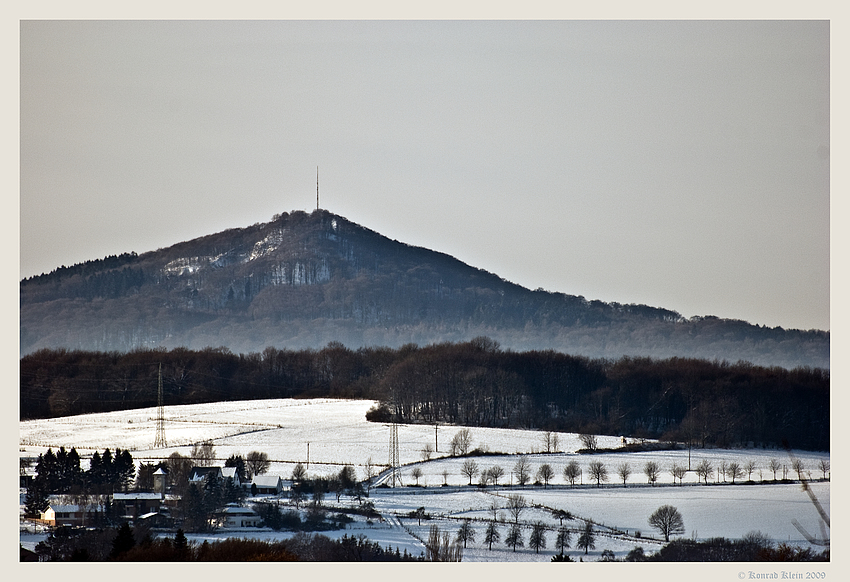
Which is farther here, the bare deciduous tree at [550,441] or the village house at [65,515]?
the bare deciduous tree at [550,441]

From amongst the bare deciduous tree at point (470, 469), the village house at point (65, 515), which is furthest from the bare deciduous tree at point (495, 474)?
the village house at point (65, 515)

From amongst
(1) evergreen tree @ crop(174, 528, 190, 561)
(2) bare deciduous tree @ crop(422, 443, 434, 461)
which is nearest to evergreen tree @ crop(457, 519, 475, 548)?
(1) evergreen tree @ crop(174, 528, 190, 561)

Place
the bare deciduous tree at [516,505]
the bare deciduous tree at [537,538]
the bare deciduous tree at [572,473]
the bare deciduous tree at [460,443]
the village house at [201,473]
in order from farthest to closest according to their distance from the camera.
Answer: the bare deciduous tree at [460,443] < the bare deciduous tree at [572,473] < the village house at [201,473] < the bare deciduous tree at [516,505] < the bare deciduous tree at [537,538]

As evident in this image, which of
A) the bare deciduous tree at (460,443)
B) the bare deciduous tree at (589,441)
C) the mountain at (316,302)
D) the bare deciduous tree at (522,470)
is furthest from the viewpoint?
the mountain at (316,302)

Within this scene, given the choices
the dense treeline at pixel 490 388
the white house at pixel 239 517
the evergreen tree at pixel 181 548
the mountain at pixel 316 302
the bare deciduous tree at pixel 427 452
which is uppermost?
the mountain at pixel 316 302

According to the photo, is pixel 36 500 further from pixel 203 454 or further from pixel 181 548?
pixel 203 454

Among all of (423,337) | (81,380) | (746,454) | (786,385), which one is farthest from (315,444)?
(423,337)

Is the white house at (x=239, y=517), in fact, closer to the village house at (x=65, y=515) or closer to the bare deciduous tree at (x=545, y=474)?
the village house at (x=65, y=515)
